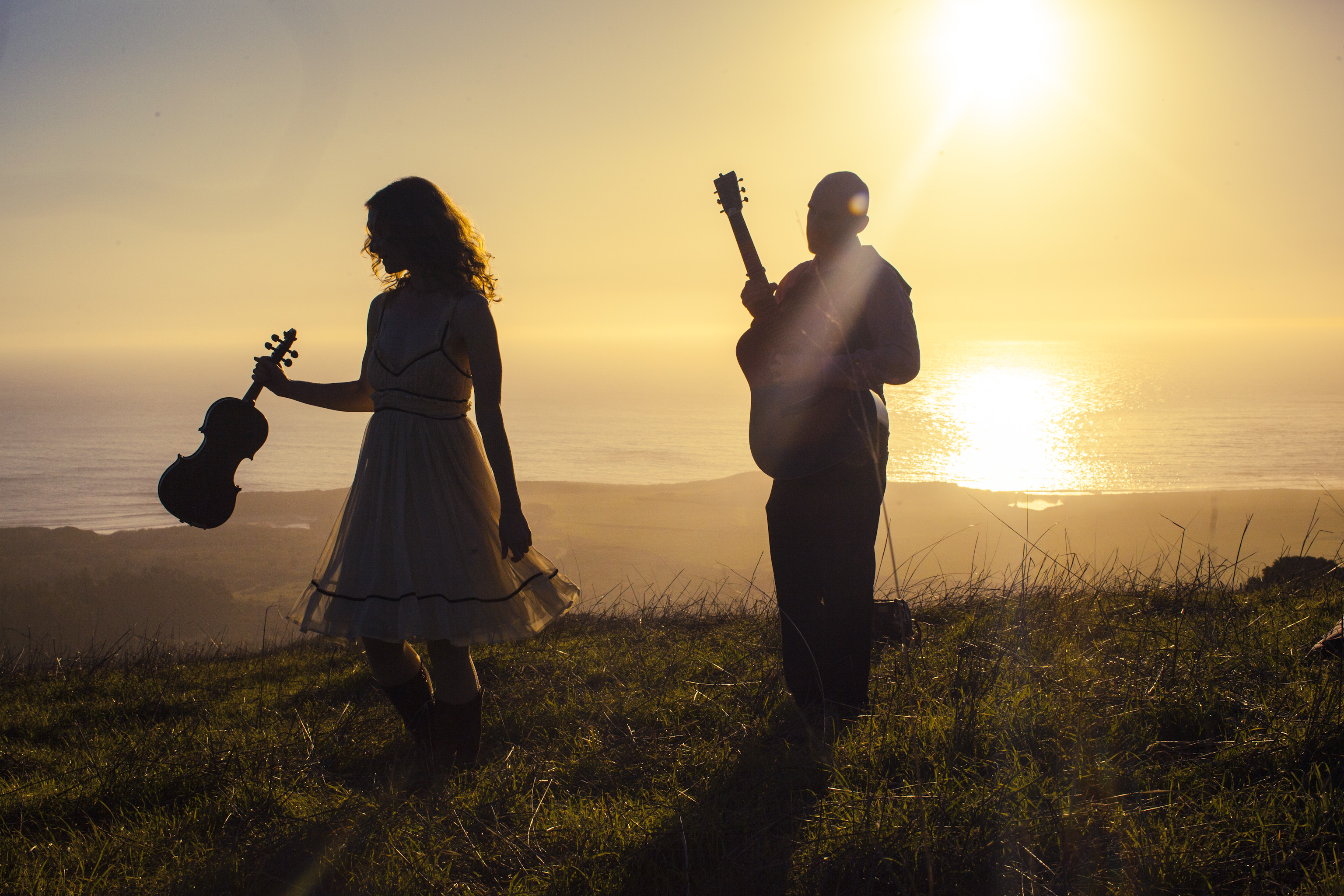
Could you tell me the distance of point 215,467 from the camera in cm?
289

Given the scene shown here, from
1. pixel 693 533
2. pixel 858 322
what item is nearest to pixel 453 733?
pixel 858 322

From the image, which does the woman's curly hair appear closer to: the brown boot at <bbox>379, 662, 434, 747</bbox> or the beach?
the brown boot at <bbox>379, 662, 434, 747</bbox>

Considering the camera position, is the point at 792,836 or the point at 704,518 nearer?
the point at 792,836

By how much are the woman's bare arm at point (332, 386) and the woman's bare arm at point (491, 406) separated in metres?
0.40

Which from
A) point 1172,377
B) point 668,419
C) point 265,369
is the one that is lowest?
point 265,369

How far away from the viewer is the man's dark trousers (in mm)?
2965

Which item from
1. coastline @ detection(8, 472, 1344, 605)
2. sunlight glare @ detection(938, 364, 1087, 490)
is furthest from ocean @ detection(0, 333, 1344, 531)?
coastline @ detection(8, 472, 1344, 605)

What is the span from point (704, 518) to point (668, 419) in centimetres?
5881

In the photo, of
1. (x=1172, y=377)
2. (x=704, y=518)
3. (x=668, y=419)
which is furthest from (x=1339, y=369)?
(x=704, y=518)

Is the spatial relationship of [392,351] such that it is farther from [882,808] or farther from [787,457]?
[882,808]

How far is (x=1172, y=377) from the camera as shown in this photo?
148 meters

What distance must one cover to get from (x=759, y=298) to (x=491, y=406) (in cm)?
115

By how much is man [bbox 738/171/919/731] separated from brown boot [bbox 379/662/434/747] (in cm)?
140

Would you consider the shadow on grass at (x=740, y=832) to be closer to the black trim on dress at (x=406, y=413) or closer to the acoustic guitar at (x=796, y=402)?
the acoustic guitar at (x=796, y=402)
